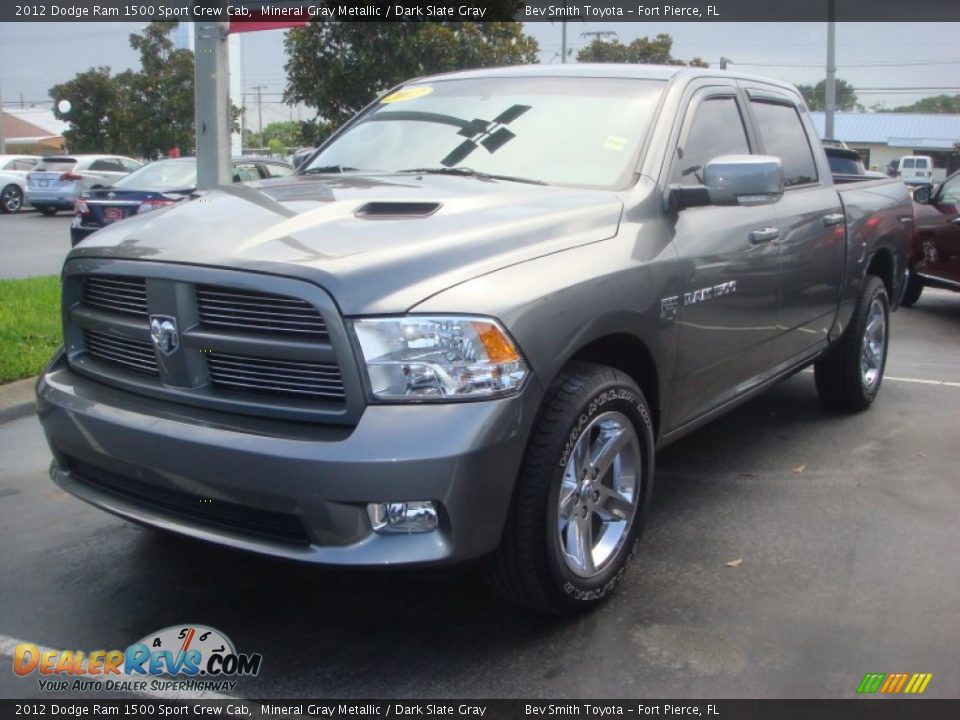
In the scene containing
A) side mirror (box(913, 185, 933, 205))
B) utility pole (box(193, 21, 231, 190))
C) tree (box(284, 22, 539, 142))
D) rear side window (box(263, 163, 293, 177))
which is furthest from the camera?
tree (box(284, 22, 539, 142))

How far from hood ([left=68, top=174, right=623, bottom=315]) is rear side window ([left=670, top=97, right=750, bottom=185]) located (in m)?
0.55

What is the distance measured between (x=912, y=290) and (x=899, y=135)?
2479 inches

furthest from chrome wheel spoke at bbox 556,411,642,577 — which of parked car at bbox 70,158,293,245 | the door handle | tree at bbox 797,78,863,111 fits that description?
tree at bbox 797,78,863,111

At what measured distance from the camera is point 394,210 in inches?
138

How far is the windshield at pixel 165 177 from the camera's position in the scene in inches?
518

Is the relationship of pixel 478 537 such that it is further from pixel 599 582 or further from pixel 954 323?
pixel 954 323

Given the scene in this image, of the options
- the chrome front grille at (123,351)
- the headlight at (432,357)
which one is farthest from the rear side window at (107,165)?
the headlight at (432,357)

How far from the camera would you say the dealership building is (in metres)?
64.9

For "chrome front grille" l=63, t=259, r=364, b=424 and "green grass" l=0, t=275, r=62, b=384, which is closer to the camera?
"chrome front grille" l=63, t=259, r=364, b=424

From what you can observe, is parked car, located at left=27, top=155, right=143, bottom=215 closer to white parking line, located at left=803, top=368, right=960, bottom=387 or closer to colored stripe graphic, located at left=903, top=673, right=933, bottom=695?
white parking line, located at left=803, top=368, right=960, bottom=387

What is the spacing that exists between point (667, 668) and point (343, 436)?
1264 millimetres

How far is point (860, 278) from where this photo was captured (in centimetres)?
595

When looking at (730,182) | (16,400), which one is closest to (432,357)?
(730,182)

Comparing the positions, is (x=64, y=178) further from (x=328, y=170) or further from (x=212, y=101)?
(x=328, y=170)
